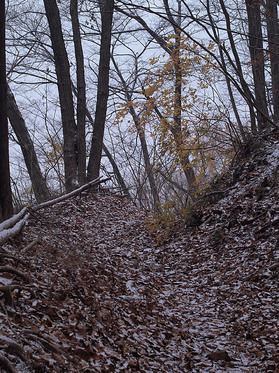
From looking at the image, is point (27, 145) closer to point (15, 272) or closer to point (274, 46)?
point (15, 272)

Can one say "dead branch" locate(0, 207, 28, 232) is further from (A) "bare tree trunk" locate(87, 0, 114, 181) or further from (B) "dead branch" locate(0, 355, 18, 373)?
(A) "bare tree trunk" locate(87, 0, 114, 181)

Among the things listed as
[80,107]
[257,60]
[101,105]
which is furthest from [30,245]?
[257,60]

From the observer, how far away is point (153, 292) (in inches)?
198

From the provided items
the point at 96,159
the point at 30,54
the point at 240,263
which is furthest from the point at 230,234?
the point at 30,54

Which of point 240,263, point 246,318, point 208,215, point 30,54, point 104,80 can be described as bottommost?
point 246,318

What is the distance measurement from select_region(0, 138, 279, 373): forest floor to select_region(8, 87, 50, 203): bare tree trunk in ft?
7.46

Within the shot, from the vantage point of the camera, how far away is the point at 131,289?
4.97 meters

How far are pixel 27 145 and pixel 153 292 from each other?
6.65 meters

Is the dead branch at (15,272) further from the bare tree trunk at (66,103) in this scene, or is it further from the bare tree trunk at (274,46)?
the bare tree trunk at (274,46)

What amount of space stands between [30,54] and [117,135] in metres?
6.80

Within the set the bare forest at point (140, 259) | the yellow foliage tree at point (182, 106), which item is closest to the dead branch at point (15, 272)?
the bare forest at point (140, 259)

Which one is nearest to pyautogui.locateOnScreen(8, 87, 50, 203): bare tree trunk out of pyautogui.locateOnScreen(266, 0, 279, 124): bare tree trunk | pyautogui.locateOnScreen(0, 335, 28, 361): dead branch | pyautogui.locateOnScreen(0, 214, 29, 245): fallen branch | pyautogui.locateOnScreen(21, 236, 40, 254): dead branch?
pyautogui.locateOnScreen(0, 214, 29, 245): fallen branch

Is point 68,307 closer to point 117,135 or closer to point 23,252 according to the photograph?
point 23,252

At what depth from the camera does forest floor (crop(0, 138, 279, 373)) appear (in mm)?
3096
